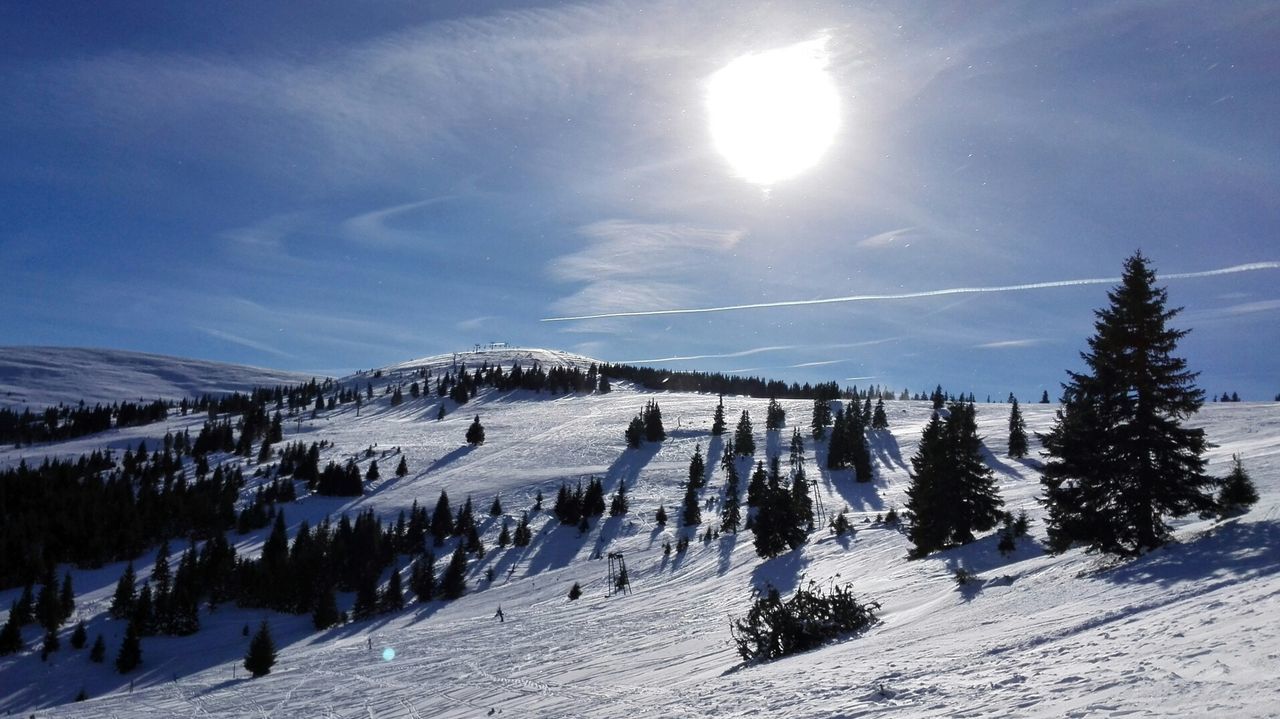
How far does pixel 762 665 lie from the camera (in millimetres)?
15367

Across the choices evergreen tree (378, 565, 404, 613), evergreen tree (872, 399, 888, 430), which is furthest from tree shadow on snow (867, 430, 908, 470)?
evergreen tree (378, 565, 404, 613)

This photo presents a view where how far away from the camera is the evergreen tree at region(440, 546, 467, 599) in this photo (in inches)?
2121

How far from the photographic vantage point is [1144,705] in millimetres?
7633

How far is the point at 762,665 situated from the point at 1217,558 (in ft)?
30.9

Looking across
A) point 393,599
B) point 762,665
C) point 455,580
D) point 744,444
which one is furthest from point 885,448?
point 762,665

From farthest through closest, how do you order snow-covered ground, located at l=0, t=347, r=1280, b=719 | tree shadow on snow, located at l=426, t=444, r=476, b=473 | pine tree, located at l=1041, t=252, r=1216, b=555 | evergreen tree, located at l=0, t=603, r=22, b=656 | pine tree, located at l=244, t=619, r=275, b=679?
tree shadow on snow, located at l=426, t=444, r=476, b=473
evergreen tree, located at l=0, t=603, r=22, b=656
pine tree, located at l=244, t=619, r=275, b=679
pine tree, located at l=1041, t=252, r=1216, b=555
snow-covered ground, located at l=0, t=347, r=1280, b=719

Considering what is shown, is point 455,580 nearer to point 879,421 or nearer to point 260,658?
point 260,658

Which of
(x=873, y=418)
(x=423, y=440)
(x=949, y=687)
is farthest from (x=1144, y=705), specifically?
(x=423, y=440)

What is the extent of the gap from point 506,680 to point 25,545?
7458cm

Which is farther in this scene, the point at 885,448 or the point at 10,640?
the point at 885,448

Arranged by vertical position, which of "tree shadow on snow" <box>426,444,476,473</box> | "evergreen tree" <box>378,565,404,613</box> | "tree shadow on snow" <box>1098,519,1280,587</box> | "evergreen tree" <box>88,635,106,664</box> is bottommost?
"evergreen tree" <box>88,635,106,664</box>

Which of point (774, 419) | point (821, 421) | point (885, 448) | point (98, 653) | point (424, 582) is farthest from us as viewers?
point (774, 419)

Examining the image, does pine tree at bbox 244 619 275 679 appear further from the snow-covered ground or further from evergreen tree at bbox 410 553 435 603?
evergreen tree at bbox 410 553 435 603

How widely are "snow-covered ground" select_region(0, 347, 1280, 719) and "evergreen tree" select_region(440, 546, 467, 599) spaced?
1466mm
